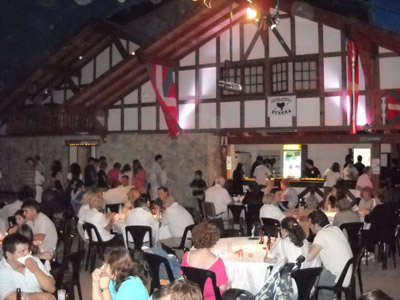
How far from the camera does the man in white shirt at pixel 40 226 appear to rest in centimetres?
744

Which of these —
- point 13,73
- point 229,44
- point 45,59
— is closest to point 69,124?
point 45,59

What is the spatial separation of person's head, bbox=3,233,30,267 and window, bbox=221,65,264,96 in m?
12.2

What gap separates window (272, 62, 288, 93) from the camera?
51.4ft

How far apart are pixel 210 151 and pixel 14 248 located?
12.6 metres

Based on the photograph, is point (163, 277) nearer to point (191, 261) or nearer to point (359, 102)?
point (191, 261)

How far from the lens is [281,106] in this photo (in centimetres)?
1571

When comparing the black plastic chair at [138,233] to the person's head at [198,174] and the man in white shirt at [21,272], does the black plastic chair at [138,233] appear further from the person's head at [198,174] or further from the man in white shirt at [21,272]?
the person's head at [198,174]

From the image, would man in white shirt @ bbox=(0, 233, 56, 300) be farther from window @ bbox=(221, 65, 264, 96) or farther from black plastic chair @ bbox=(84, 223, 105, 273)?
window @ bbox=(221, 65, 264, 96)

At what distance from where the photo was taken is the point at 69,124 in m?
20.1

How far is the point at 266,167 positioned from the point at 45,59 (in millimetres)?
10051

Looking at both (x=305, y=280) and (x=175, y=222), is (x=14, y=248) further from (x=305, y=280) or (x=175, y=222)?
(x=175, y=222)

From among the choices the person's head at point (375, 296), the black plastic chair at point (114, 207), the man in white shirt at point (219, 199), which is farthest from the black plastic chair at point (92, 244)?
the person's head at point (375, 296)

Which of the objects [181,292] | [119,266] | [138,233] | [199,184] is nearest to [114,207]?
[138,233]

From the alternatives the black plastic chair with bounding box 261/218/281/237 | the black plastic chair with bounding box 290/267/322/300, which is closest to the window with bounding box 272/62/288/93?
the black plastic chair with bounding box 261/218/281/237
